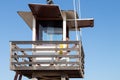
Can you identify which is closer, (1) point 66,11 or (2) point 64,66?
(2) point 64,66

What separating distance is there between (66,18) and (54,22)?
58 cm

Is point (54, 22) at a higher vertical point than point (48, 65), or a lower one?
higher

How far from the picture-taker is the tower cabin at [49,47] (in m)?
18.2

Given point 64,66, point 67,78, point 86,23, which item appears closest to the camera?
point 64,66

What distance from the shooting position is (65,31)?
65.6 feet

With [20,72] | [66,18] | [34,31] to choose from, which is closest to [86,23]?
[66,18]

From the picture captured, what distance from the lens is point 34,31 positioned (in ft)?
65.3

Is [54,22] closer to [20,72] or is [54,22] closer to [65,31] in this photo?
[65,31]

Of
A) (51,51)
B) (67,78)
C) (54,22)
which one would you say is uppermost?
(54,22)

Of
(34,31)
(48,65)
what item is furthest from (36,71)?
(34,31)

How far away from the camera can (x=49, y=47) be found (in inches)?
773

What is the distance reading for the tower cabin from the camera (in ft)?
59.7

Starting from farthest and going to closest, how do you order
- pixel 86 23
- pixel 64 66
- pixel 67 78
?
1. pixel 86 23
2. pixel 67 78
3. pixel 64 66

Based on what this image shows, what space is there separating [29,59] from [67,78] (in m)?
1.99
